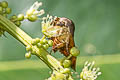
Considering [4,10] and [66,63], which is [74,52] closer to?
[66,63]

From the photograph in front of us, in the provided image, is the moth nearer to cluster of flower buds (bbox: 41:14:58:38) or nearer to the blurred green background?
cluster of flower buds (bbox: 41:14:58:38)

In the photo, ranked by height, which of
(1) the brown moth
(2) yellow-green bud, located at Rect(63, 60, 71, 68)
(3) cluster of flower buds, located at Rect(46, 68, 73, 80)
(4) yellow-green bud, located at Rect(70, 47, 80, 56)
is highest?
(1) the brown moth

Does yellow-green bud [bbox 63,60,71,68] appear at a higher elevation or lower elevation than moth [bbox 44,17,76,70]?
lower

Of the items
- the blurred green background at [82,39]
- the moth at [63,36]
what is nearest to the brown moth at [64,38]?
the moth at [63,36]

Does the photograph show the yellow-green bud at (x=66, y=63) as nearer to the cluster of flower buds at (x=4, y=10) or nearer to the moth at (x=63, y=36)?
the moth at (x=63, y=36)

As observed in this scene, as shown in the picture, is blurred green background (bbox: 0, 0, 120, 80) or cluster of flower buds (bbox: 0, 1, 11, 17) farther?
blurred green background (bbox: 0, 0, 120, 80)

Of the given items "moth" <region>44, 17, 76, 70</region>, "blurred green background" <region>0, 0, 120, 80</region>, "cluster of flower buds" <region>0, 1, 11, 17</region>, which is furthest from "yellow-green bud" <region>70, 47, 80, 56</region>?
"blurred green background" <region>0, 0, 120, 80</region>
